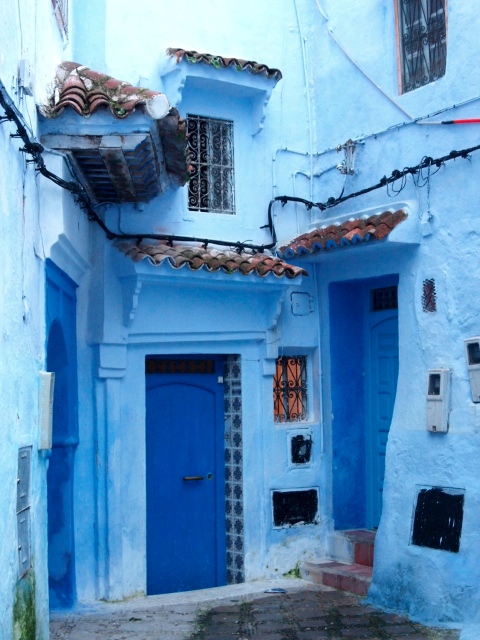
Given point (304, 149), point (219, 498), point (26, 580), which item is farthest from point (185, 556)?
point (304, 149)

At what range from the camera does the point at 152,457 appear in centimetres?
912

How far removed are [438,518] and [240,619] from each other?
203 centimetres

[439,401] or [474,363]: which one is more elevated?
[474,363]

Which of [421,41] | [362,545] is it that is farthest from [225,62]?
[362,545]

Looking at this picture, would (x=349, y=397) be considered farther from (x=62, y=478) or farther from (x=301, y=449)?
(x=62, y=478)

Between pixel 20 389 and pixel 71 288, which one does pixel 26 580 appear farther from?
pixel 71 288

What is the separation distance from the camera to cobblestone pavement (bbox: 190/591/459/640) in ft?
24.3

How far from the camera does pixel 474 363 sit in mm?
7805

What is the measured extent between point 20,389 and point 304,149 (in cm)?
545

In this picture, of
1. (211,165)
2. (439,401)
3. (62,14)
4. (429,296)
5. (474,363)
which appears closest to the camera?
(62,14)

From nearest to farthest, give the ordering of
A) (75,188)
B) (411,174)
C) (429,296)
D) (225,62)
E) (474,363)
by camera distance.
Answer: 1. (75,188)
2. (474,363)
3. (429,296)
4. (411,174)
5. (225,62)

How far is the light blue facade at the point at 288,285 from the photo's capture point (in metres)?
7.92

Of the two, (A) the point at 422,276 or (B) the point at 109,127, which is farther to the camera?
(A) the point at 422,276

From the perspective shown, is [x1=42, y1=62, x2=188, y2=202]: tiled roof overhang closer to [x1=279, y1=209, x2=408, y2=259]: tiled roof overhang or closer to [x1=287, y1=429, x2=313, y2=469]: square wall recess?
[x1=279, y1=209, x2=408, y2=259]: tiled roof overhang
